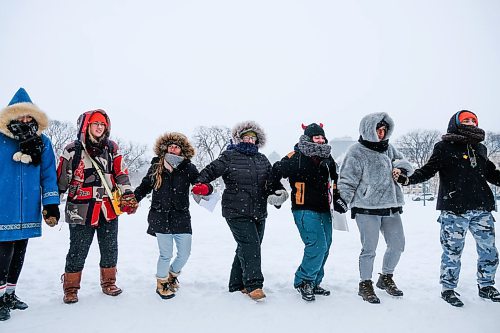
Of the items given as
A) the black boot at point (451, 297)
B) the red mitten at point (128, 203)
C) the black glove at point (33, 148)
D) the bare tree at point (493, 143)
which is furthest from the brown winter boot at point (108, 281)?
the bare tree at point (493, 143)

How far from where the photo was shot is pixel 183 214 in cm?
430

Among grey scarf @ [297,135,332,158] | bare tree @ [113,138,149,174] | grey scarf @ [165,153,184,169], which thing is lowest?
bare tree @ [113,138,149,174]

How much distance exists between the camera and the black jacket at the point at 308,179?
13.6 feet

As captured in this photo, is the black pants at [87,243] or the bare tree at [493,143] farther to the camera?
the bare tree at [493,143]

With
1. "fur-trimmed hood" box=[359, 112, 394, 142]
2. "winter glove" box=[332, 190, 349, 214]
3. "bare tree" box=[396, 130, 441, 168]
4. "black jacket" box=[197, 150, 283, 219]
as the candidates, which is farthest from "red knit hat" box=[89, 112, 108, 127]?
"bare tree" box=[396, 130, 441, 168]

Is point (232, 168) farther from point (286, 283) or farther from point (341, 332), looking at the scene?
point (341, 332)

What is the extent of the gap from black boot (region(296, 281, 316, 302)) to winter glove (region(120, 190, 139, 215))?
2.21m

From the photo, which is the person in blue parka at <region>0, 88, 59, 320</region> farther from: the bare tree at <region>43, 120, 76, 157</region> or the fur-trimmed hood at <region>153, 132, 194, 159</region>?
the bare tree at <region>43, 120, 76, 157</region>

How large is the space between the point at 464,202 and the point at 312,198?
5.54ft

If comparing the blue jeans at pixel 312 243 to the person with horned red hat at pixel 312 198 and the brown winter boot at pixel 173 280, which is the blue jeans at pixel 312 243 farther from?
the brown winter boot at pixel 173 280

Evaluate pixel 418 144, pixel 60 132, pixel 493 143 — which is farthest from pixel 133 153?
pixel 493 143

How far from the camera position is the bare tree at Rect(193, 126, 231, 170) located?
→ 5650 cm

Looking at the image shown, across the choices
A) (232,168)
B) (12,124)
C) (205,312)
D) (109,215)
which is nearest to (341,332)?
(205,312)

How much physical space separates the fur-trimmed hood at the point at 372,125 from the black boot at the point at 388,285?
5.51ft
